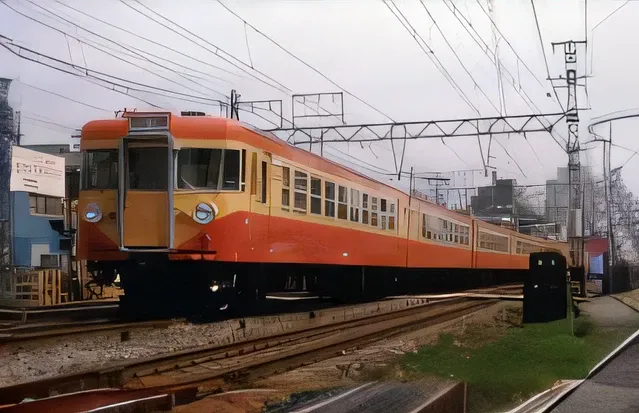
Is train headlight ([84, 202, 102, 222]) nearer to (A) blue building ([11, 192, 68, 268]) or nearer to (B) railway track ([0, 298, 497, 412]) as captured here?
(A) blue building ([11, 192, 68, 268])

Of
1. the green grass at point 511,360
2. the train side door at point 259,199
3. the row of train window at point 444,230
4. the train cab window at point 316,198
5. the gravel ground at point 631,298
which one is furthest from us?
the train cab window at point 316,198

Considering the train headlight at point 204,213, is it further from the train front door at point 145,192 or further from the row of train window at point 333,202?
the row of train window at point 333,202

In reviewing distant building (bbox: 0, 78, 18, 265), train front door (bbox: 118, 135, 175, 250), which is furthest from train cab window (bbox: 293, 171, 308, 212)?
distant building (bbox: 0, 78, 18, 265)

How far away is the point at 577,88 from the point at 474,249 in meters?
1.22

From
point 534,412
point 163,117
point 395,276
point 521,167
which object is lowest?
point 534,412

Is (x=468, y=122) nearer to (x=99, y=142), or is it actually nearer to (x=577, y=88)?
(x=577, y=88)

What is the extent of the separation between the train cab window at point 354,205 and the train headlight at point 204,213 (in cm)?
93

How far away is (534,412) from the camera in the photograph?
2.42m

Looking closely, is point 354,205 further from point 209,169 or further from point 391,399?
point 391,399

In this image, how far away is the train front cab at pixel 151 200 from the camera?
108 inches

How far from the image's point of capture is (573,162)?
272 centimetres

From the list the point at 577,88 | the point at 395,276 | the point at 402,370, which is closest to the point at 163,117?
the point at 402,370

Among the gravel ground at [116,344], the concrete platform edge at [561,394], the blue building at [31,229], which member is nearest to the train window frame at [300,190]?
the gravel ground at [116,344]

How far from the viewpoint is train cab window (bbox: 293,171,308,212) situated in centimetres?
333
